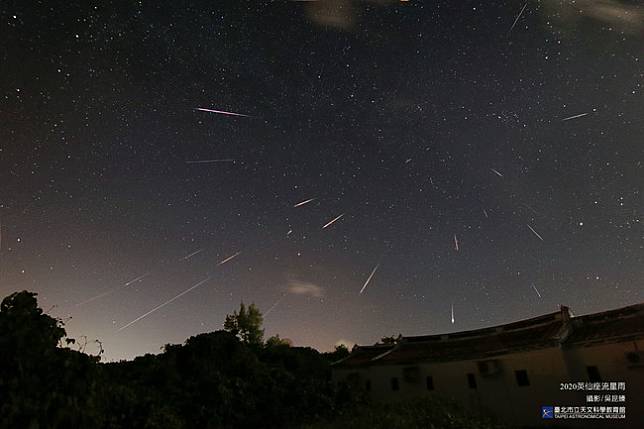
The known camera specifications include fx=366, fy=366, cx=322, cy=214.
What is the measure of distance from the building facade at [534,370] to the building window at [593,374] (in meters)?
0.04

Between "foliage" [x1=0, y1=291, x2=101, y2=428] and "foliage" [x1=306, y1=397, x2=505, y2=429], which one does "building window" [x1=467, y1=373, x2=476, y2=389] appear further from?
"foliage" [x1=0, y1=291, x2=101, y2=428]

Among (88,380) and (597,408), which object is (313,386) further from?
(88,380)

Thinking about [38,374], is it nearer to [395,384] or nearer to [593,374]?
[593,374]

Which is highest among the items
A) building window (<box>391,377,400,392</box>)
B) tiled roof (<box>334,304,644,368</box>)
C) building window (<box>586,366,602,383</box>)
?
tiled roof (<box>334,304,644,368</box>)

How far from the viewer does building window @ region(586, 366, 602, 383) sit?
18.0m

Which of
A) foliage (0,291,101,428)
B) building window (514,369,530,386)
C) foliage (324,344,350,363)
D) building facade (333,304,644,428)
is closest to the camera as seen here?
foliage (0,291,101,428)

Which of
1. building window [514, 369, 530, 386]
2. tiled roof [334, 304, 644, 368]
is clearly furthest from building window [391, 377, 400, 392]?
building window [514, 369, 530, 386]

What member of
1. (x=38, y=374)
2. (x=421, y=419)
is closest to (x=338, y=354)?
(x=421, y=419)

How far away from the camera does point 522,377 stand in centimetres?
2041

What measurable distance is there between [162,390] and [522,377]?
1942 centimetres

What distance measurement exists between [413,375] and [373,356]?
18.6ft

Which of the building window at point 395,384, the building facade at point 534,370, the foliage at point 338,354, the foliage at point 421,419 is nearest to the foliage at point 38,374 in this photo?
the foliage at point 421,419

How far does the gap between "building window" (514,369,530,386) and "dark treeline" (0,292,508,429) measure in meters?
6.82

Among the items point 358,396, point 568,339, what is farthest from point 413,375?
point 568,339
